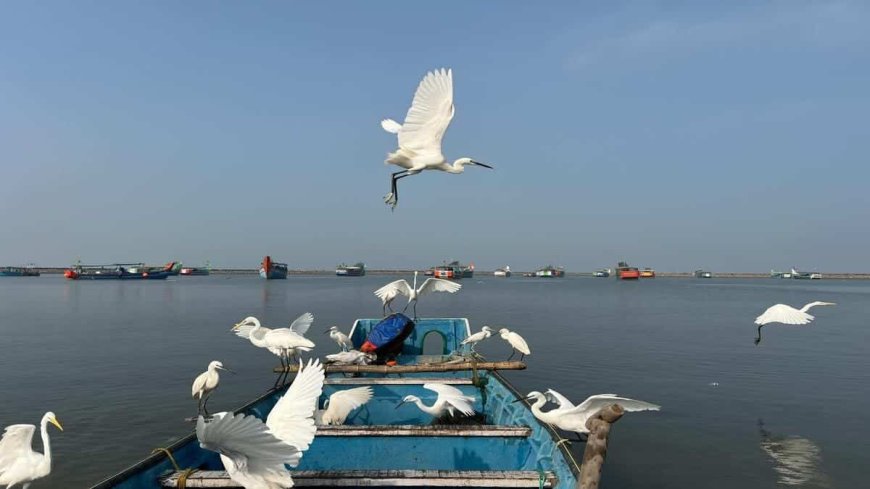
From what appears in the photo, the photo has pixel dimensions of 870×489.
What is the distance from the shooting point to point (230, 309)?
37312 mm

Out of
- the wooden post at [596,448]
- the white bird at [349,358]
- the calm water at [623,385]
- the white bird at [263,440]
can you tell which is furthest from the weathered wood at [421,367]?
the wooden post at [596,448]

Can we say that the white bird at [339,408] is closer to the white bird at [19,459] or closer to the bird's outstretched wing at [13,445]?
the white bird at [19,459]

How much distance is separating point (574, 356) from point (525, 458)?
1375cm

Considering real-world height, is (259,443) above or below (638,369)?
above

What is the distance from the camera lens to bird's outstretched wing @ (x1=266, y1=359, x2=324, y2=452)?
4.46m

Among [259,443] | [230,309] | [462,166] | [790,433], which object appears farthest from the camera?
[230,309]

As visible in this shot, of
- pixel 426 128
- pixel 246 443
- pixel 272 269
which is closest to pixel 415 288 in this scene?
pixel 426 128

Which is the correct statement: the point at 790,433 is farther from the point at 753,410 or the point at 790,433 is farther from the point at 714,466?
the point at 714,466

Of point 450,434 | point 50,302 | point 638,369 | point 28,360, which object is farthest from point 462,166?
point 50,302

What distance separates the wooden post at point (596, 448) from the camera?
3.64m

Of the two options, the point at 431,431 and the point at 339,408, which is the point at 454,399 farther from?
the point at 339,408

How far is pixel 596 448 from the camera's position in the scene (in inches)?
143

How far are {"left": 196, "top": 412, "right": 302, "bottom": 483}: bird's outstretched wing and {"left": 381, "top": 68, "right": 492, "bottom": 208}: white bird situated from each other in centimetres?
366

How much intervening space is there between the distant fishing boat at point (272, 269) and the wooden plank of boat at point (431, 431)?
93.1m
